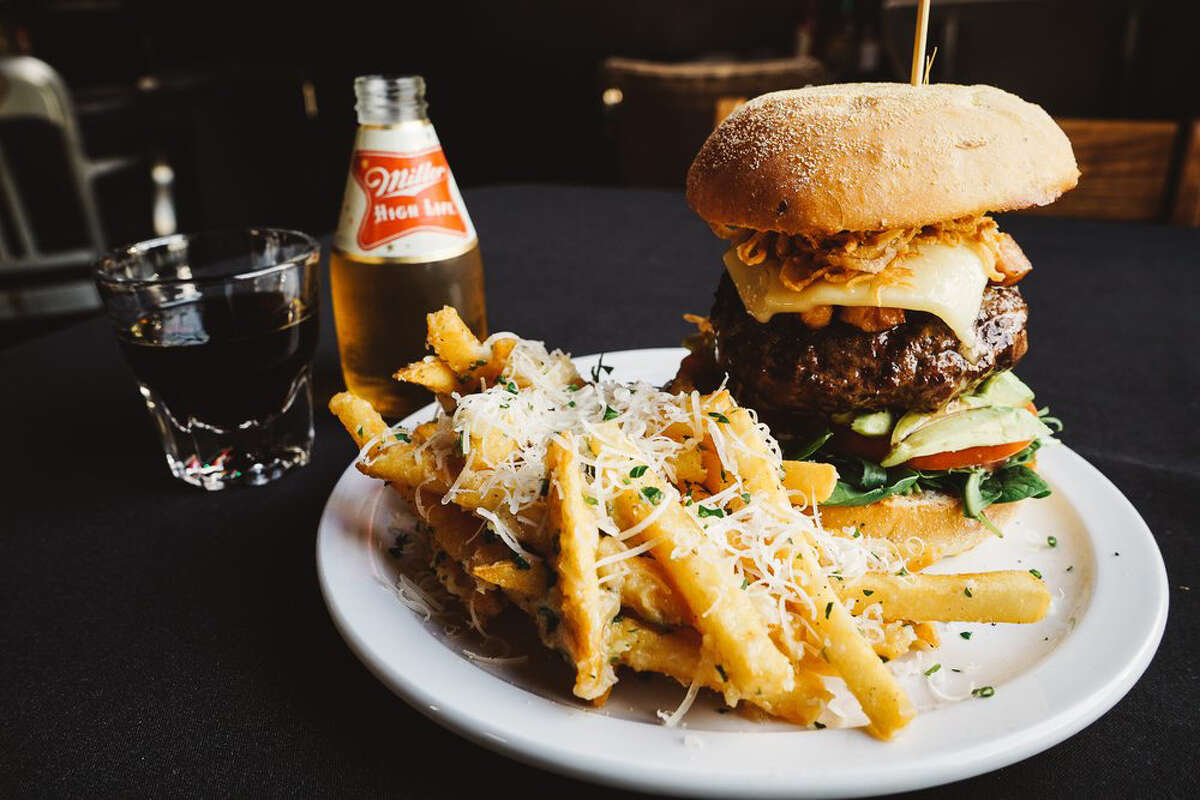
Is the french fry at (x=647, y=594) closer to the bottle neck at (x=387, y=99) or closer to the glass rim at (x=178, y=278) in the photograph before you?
the glass rim at (x=178, y=278)

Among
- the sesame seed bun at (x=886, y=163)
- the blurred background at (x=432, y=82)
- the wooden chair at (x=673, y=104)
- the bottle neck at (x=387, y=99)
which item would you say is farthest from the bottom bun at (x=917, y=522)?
the blurred background at (x=432, y=82)

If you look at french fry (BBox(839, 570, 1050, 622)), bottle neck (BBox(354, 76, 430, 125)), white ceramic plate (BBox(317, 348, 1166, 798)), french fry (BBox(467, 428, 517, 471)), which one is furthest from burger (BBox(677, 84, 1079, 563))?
bottle neck (BBox(354, 76, 430, 125))

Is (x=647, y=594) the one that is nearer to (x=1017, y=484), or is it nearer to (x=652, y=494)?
(x=652, y=494)

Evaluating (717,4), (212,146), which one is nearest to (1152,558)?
(717,4)

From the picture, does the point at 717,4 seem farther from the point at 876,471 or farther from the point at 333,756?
the point at 333,756

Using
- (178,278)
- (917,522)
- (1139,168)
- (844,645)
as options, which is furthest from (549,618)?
(1139,168)

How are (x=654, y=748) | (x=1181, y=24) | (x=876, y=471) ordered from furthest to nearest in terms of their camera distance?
(x=1181, y=24) < (x=876, y=471) < (x=654, y=748)

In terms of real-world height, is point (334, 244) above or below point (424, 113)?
below
